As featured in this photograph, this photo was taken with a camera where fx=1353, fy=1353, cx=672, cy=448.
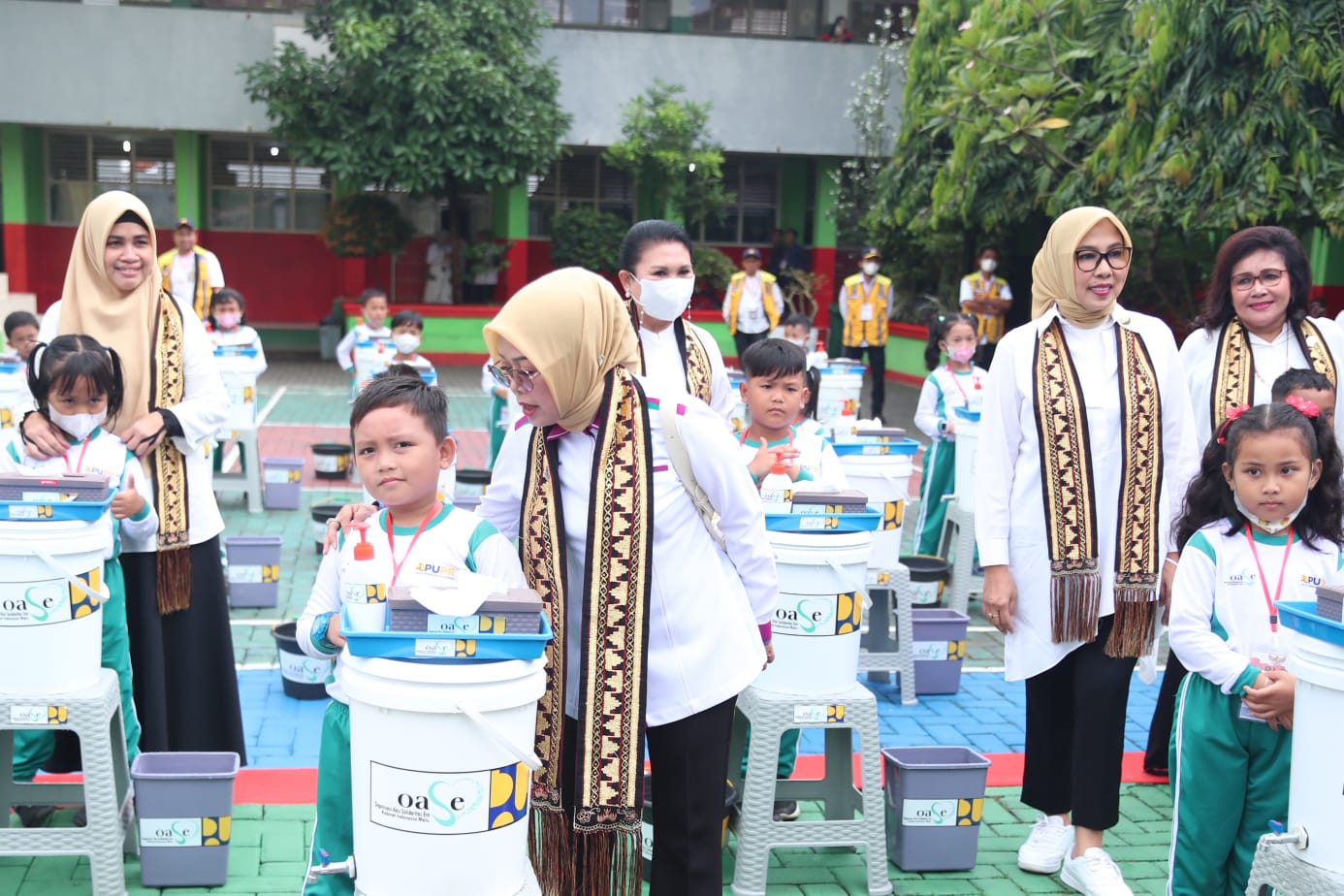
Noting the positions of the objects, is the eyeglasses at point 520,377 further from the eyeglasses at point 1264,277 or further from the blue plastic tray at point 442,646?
the eyeglasses at point 1264,277

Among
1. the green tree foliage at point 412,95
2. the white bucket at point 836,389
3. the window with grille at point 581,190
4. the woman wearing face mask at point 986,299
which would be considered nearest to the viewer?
the white bucket at point 836,389

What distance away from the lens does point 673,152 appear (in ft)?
62.2

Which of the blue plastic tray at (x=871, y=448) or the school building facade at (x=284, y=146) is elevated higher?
the school building facade at (x=284, y=146)

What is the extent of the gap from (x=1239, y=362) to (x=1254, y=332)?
0.11 metres

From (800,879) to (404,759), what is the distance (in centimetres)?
208

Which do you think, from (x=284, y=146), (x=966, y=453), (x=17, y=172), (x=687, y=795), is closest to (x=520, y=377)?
(x=687, y=795)

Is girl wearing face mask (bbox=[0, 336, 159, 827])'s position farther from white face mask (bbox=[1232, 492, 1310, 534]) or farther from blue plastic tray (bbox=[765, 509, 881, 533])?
white face mask (bbox=[1232, 492, 1310, 534])

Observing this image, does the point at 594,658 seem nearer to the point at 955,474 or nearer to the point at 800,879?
the point at 800,879

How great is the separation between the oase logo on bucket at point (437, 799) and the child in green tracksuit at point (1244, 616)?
6.06ft

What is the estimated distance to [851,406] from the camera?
10.4 metres

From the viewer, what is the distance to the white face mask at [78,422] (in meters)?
3.91

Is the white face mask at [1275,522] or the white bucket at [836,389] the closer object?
the white face mask at [1275,522]

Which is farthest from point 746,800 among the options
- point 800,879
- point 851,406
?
point 851,406

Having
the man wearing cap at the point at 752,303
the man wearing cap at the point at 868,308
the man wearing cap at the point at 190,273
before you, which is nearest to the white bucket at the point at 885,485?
the man wearing cap at the point at 190,273
